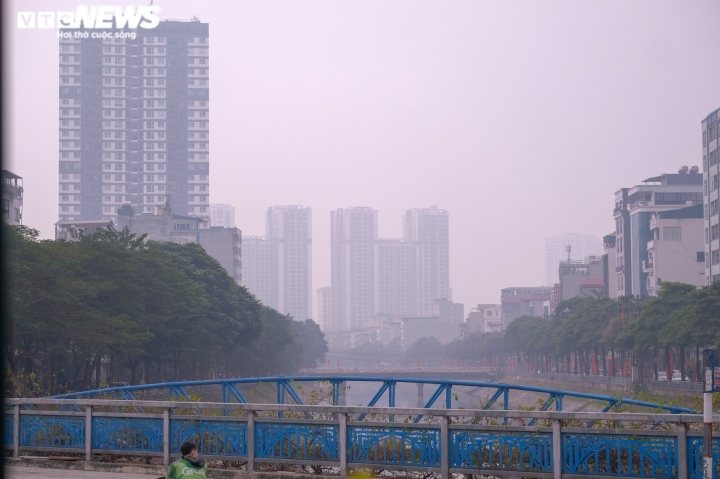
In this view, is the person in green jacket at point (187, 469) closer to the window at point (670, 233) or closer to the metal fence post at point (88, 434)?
the metal fence post at point (88, 434)

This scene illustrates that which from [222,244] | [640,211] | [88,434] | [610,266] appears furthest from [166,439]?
[222,244]

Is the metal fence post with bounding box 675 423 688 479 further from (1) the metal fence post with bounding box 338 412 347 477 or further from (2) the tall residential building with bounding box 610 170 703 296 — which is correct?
(2) the tall residential building with bounding box 610 170 703 296

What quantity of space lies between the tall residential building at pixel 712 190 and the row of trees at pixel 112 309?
35115 mm

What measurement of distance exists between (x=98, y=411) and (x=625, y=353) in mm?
70094

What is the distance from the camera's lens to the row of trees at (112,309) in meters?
42.4

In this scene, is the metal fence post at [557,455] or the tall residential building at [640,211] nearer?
the metal fence post at [557,455]

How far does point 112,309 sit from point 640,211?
7297 cm

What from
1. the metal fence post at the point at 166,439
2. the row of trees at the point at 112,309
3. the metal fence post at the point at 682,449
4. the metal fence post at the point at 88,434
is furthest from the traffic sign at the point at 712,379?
the row of trees at the point at 112,309

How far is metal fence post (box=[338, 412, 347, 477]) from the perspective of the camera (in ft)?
47.4

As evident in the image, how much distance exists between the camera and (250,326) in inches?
2872

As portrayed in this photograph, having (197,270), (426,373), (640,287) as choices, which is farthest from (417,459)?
(426,373)

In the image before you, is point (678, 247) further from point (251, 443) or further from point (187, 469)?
point (187, 469)

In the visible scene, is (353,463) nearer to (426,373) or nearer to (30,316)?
(30,316)

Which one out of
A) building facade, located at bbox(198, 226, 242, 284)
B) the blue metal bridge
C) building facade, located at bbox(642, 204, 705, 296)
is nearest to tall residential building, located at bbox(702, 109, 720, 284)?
building facade, located at bbox(642, 204, 705, 296)
